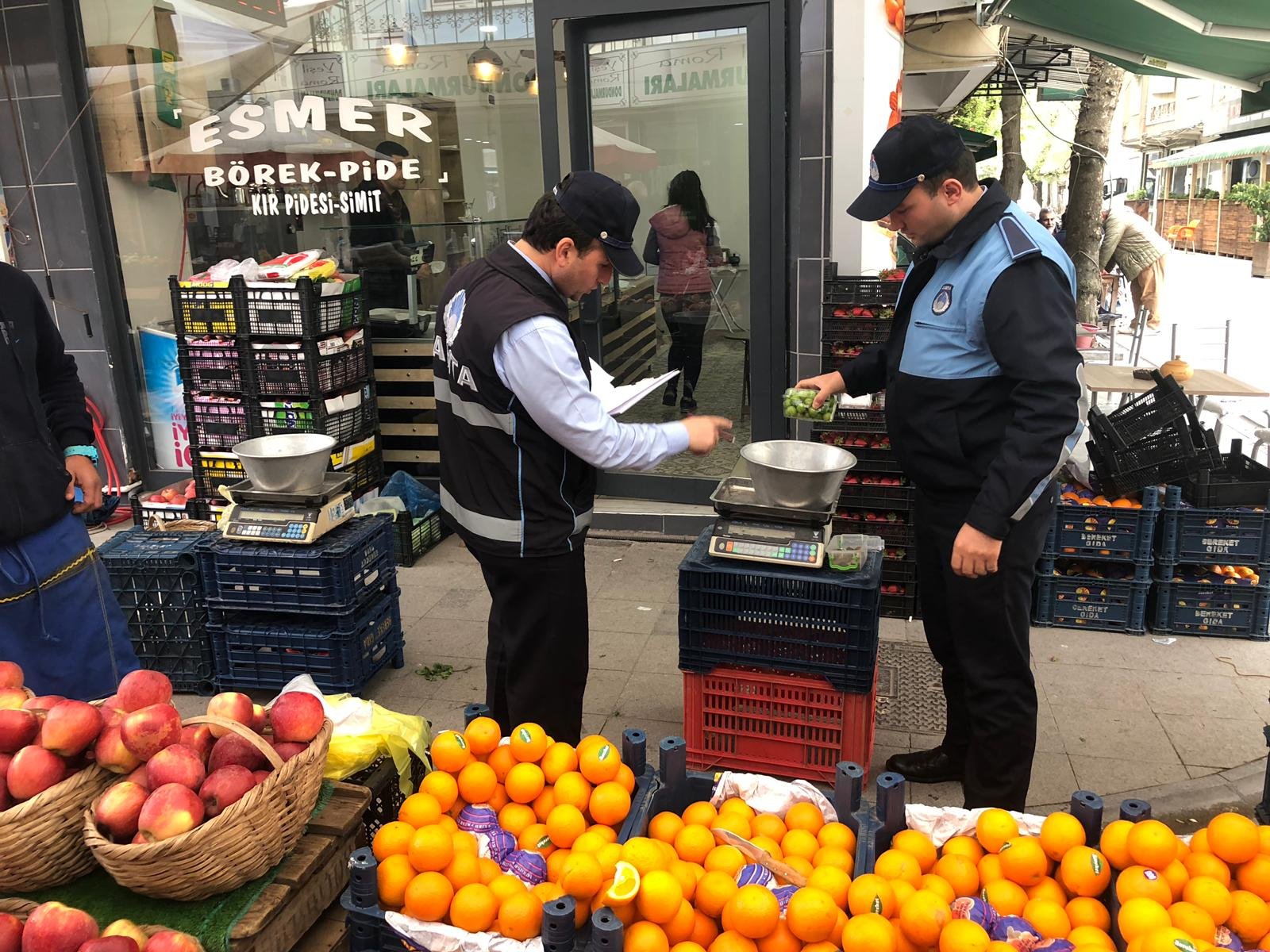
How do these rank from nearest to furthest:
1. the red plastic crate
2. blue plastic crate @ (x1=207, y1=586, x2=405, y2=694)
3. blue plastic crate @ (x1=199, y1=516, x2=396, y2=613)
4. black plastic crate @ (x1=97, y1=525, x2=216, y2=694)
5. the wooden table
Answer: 1. the red plastic crate
2. blue plastic crate @ (x1=199, y1=516, x2=396, y2=613)
3. blue plastic crate @ (x1=207, y1=586, x2=405, y2=694)
4. black plastic crate @ (x1=97, y1=525, x2=216, y2=694)
5. the wooden table

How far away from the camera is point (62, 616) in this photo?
332 cm

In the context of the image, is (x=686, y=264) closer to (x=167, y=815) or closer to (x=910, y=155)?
(x=910, y=155)

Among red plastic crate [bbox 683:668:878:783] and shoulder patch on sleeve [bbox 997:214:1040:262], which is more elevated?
shoulder patch on sleeve [bbox 997:214:1040:262]

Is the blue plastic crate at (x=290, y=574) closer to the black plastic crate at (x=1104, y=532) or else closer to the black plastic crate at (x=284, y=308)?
the black plastic crate at (x=284, y=308)

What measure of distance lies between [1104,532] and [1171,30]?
4.29m

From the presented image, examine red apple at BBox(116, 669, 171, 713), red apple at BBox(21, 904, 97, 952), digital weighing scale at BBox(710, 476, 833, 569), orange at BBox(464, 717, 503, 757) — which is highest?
red apple at BBox(116, 669, 171, 713)

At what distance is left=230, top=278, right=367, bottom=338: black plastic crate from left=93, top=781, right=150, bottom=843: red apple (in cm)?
466

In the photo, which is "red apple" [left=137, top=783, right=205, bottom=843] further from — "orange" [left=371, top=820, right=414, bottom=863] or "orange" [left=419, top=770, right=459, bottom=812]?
"orange" [left=419, top=770, right=459, bottom=812]

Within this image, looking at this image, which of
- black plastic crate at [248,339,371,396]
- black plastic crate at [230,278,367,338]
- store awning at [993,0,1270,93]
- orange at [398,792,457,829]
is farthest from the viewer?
black plastic crate at [248,339,371,396]

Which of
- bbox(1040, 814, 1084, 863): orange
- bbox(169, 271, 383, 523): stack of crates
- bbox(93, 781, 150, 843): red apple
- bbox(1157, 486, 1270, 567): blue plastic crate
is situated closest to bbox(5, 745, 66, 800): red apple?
bbox(93, 781, 150, 843): red apple

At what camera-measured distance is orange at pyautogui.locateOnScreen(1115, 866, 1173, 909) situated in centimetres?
188

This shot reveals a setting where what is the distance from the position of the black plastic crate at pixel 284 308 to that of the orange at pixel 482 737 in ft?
14.4

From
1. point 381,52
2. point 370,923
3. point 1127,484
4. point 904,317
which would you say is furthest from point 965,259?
point 381,52

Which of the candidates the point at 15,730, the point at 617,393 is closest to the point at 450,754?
the point at 15,730
